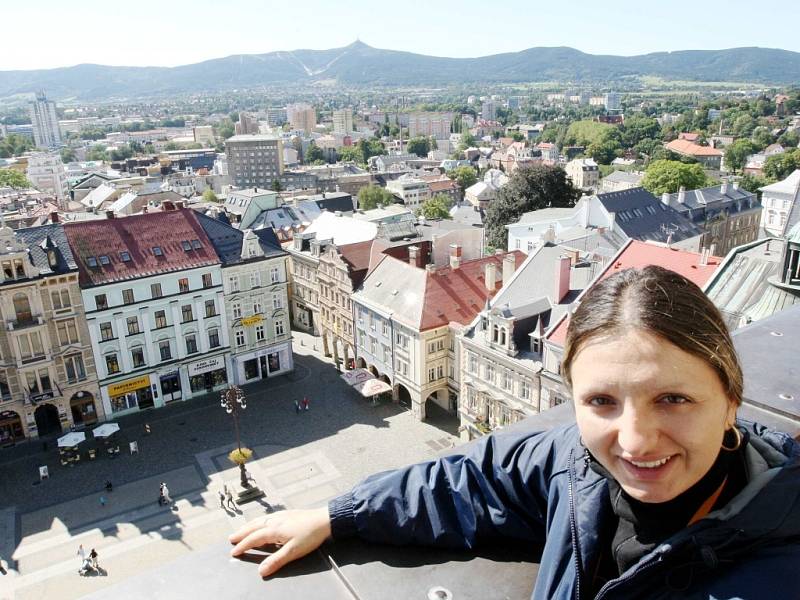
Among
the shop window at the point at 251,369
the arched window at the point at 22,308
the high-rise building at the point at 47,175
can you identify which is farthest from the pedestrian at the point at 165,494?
the high-rise building at the point at 47,175

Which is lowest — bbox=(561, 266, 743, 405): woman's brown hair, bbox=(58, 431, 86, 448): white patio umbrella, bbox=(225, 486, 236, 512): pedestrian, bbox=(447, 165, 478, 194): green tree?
bbox=(447, 165, 478, 194): green tree

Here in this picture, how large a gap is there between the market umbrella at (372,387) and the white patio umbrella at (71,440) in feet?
58.2

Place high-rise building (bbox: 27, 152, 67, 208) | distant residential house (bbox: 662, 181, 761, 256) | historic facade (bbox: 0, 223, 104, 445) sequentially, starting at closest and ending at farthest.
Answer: historic facade (bbox: 0, 223, 104, 445), distant residential house (bbox: 662, 181, 761, 256), high-rise building (bbox: 27, 152, 67, 208)

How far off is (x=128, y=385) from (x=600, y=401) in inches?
1832

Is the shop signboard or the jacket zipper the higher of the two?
the jacket zipper

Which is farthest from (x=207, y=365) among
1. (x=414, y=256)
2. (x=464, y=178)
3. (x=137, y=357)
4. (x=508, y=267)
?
(x=464, y=178)

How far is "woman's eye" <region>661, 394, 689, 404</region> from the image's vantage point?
2.92m

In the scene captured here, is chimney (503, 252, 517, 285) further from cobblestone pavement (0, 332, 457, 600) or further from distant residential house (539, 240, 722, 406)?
cobblestone pavement (0, 332, 457, 600)

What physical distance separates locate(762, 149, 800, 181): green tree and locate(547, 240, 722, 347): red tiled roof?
105866 millimetres

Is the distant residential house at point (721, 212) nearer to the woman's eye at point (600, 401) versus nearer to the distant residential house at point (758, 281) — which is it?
the distant residential house at point (758, 281)

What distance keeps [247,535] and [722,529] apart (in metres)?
2.37

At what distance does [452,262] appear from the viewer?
44.5 metres

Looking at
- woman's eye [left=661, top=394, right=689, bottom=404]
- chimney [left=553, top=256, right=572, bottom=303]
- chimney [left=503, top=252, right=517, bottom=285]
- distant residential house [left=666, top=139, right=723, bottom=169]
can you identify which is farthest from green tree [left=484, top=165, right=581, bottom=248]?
distant residential house [left=666, top=139, right=723, bottom=169]

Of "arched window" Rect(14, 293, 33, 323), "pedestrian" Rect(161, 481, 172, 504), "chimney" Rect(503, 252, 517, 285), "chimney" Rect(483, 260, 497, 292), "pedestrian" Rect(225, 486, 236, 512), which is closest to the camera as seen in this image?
"pedestrian" Rect(225, 486, 236, 512)
